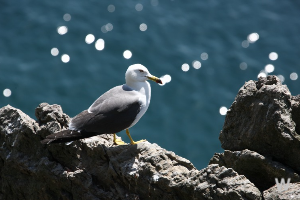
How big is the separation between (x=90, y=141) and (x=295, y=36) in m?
10.2

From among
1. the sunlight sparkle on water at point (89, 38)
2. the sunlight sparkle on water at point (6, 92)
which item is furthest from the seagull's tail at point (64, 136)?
the sunlight sparkle on water at point (89, 38)

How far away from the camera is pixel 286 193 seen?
15.7 feet

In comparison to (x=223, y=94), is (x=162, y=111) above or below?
below

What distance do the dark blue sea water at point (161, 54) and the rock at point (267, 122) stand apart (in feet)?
17.7

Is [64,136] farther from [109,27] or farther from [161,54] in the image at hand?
[109,27]

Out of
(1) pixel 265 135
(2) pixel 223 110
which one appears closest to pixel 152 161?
(1) pixel 265 135

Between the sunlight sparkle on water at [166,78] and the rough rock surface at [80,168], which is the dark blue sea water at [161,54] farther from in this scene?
the rough rock surface at [80,168]

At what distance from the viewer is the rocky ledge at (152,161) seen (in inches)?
210

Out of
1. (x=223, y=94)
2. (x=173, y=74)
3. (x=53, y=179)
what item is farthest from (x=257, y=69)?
(x=53, y=179)

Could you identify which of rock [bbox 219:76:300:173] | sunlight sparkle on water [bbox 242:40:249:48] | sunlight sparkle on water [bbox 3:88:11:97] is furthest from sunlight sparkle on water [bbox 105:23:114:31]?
rock [bbox 219:76:300:173]

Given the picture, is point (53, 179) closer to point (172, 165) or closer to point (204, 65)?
point (172, 165)

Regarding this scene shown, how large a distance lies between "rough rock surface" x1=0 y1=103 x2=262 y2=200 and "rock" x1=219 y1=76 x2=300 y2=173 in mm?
769

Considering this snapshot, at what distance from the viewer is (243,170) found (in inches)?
221

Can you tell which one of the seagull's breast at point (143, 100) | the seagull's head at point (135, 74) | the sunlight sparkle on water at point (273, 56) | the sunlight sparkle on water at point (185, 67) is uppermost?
the sunlight sparkle on water at point (273, 56)
